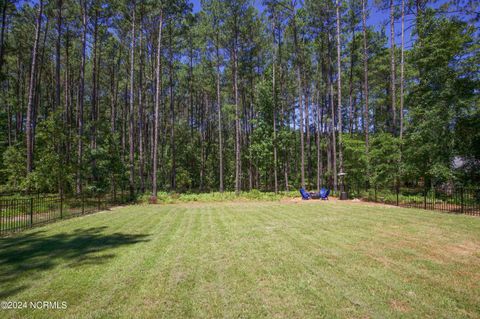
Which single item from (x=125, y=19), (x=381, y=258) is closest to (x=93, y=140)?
(x=125, y=19)

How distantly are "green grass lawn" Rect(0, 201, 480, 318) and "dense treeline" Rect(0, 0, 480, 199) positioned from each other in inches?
306

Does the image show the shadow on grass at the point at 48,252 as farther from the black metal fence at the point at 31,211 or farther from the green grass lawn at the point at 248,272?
the black metal fence at the point at 31,211

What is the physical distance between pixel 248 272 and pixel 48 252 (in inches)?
202

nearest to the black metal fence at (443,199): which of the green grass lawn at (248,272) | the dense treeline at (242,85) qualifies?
the dense treeline at (242,85)

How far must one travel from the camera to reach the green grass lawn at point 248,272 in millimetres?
3197

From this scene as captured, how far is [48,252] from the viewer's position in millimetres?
5773

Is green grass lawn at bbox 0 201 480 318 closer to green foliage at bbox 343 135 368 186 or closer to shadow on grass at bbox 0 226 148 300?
shadow on grass at bbox 0 226 148 300

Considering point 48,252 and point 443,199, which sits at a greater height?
point 443,199

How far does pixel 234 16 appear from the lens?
897 inches

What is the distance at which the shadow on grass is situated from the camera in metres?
4.39

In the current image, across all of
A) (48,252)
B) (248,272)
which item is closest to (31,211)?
(48,252)

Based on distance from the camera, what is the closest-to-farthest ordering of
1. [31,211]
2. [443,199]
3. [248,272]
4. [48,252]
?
[248,272]
[48,252]
[31,211]
[443,199]

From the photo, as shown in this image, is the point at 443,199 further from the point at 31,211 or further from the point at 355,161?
the point at 31,211

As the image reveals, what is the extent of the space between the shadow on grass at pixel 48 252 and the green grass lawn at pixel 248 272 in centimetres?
3
